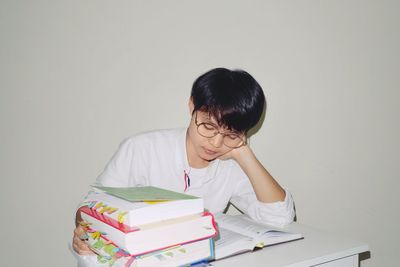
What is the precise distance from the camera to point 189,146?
1.33 m

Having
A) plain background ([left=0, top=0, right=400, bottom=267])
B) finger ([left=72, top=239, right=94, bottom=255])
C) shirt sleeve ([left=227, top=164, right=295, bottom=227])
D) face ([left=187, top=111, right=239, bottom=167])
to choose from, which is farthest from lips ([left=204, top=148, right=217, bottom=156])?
finger ([left=72, top=239, right=94, bottom=255])

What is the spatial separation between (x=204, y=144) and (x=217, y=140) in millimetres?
61

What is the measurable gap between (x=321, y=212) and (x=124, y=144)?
3.21ft

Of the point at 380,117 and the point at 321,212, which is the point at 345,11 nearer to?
the point at 380,117

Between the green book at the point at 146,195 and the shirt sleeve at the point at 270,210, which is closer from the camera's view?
the green book at the point at 146,195

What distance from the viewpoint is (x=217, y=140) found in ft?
3.69

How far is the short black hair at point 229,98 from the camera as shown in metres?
1.07

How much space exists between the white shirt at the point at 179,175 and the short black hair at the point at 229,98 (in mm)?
252

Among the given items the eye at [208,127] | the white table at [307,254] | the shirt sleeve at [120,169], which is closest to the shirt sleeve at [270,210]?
the white table at [307,254]

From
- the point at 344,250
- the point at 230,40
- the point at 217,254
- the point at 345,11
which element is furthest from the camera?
the point at 345,11

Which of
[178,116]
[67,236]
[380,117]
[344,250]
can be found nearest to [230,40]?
[178,116]

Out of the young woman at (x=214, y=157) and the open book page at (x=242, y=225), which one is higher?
the young woman at (x=214, y=157)

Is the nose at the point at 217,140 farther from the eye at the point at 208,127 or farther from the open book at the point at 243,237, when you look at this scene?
the open book at the point at 243,237

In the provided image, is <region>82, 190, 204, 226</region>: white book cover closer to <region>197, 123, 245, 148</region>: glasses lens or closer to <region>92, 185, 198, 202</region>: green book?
<region>92, 185, 198, 202</region>: green book
